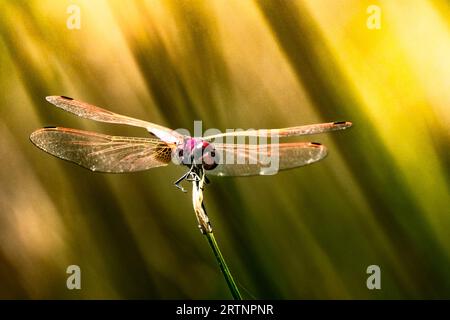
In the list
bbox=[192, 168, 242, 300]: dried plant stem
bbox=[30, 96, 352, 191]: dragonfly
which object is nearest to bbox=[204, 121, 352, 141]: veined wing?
bbox=[30, 96, 352, 191]: dragonfly

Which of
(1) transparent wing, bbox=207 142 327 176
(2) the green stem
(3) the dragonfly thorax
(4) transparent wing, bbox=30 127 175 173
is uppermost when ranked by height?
(4) transparent wing, bbox=30 127 175 173

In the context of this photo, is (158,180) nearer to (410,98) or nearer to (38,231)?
(38,231)

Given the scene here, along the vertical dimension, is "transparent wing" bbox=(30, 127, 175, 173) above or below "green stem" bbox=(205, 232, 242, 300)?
above

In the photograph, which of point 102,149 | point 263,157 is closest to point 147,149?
point 102,149

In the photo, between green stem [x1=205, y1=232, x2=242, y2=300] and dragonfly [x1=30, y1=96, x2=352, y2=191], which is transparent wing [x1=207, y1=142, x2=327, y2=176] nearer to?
dragonfly [x1=30, y1=96, x2=352, y2=191]

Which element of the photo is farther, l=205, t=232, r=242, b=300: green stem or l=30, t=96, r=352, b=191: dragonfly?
l=30, t=96, r=352, b=191: dragonfly

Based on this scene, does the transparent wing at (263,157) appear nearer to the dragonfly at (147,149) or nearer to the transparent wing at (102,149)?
the dragonfly at (147,149)

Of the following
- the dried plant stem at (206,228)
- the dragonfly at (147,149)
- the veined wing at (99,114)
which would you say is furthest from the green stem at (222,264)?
the veined wing at (99,114)

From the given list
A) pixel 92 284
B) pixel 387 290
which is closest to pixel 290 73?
pixel 387 290

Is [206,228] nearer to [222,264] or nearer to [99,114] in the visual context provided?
[222,264]
